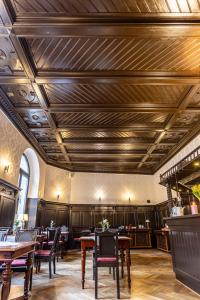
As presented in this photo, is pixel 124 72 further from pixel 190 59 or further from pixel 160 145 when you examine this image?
pixel 160 145

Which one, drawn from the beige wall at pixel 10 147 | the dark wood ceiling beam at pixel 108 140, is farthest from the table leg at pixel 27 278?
the dark wood ceiling beam at pixel 108 140

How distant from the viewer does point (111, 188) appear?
11.2 m

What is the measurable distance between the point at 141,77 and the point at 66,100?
6.26 ft

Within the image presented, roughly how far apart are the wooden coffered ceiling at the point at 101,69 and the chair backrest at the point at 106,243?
2.91 metres

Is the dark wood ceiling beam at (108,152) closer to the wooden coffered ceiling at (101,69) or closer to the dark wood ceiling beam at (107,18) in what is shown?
the wooden coffered ceiling at (101,69)

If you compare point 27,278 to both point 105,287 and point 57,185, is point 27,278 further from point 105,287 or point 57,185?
point 57,185

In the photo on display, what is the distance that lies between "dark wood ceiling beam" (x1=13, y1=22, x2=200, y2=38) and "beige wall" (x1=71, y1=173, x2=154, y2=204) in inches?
333

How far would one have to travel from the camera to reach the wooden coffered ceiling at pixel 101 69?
3.07 m

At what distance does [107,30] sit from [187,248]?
148 inches

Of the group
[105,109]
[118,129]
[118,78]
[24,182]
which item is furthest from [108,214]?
[118,78]

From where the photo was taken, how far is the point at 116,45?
143 inches

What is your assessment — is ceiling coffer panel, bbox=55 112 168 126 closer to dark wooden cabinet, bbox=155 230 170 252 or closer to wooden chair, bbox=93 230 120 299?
wooden chair, bbox=93 230 120 299

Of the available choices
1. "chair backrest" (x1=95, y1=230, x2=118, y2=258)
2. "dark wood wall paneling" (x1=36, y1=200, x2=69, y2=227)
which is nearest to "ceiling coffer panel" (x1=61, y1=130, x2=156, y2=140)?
"dark wood wall paneling" (x1=36, y1=200, x2=69, y2=227)

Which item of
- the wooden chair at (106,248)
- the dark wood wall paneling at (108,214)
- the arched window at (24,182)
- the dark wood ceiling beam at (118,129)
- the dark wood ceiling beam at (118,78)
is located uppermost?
the dark wood ceiling beam at (118,78)
